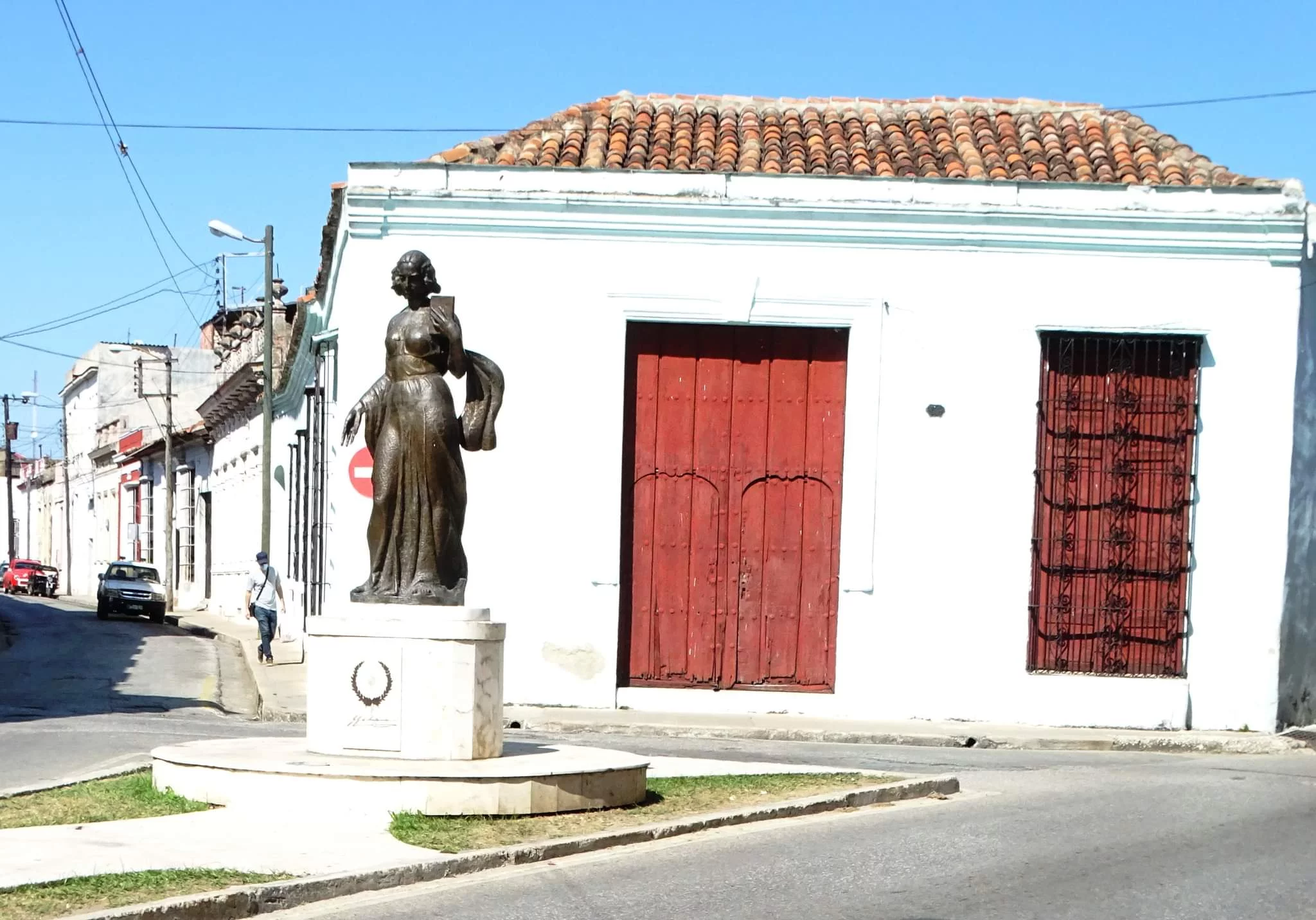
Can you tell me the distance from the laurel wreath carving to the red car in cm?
5276

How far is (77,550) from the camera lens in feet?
228

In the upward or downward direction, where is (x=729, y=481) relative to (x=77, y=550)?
upward

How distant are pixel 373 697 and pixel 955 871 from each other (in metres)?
3.54

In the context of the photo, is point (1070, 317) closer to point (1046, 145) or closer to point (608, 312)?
point (1046, 145)

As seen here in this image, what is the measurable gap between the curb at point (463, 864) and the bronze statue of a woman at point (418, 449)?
82.0 inches

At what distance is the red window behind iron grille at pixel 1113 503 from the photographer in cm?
1666

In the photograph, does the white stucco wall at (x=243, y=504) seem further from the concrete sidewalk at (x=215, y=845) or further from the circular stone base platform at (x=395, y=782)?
the concrete sidewalk at (x=215, y=845)

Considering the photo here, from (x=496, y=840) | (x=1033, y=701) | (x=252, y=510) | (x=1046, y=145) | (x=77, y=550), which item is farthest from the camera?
(x=77, y=550)

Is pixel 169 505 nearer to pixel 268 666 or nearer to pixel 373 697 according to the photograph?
pixel 268 666

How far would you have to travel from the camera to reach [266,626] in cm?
2241

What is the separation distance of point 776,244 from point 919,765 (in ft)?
19.5

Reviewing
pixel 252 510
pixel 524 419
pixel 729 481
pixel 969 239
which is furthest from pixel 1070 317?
pixel 252 510

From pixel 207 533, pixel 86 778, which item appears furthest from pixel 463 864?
pixel 207 533
